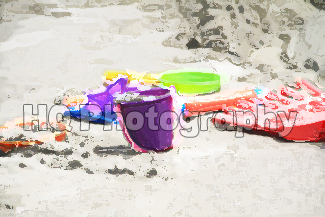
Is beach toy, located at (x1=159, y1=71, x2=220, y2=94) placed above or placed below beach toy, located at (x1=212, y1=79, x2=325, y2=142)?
above

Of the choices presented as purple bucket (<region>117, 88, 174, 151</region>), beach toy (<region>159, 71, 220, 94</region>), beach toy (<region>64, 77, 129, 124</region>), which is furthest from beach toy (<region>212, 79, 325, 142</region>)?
beach toy (<region>64, 77, 129, 124</region>)

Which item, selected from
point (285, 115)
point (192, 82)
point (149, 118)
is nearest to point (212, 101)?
point (192, 82)

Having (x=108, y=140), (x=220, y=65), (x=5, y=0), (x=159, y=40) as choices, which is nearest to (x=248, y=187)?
(x=108, y=140)

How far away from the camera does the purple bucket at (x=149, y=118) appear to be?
103 cm

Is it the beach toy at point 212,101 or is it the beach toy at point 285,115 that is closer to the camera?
the beach toy at point 285,115

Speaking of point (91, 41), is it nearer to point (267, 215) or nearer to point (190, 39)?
point (190, 39)

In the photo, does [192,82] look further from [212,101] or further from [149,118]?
[149,118]

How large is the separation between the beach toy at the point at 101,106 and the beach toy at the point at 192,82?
0.74ft

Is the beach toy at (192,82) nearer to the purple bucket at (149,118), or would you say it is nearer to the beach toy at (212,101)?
the beach toy at (212,101)

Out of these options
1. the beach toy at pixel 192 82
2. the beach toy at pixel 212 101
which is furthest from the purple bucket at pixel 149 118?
the beach toy at pixel 192 82

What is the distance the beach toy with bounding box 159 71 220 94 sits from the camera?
1.45 metres

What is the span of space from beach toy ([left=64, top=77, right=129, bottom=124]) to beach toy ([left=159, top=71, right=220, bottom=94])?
0.74 feet

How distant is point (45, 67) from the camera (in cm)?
198

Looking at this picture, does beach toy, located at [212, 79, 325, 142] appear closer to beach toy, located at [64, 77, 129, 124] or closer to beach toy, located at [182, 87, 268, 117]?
beach toy, located at [182, 87, 268, 117]
